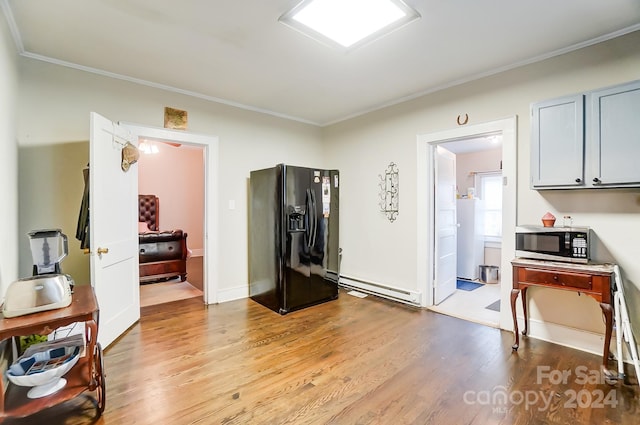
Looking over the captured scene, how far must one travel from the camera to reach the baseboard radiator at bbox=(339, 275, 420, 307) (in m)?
3.73

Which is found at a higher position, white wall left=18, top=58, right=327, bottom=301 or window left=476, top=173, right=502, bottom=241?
white wall left=18, top=58, right=327, bottom=301

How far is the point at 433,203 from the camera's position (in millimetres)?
3699

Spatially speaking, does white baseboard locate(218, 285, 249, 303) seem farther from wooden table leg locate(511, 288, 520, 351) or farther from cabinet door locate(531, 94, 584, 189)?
cabinet door locate(531, 94, 584, 189)

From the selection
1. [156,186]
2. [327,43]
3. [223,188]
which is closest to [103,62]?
[223,188]

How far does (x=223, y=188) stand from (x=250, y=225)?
605 millimetres

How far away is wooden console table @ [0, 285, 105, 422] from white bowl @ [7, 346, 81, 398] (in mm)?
36

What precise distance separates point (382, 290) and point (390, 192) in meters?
1.31

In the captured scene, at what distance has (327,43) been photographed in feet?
8.18

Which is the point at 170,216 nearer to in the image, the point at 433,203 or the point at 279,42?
the point at 279,42

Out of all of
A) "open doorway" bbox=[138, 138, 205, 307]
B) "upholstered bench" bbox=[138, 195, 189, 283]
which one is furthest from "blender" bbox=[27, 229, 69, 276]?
"upholstered bench" bbox=[138, 195, 189, 283]

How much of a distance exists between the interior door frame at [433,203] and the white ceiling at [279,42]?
22.2 inches

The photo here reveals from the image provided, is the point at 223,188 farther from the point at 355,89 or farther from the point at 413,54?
the point at 413,54

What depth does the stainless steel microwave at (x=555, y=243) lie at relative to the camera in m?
2.41

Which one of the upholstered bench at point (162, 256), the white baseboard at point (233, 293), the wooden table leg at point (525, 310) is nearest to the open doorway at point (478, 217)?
the wooden table leg at point (525, 310)
